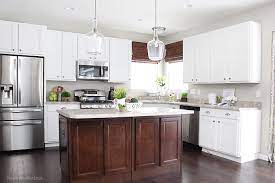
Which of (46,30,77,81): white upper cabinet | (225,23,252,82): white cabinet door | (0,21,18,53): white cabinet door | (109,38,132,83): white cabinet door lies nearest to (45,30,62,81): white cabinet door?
(46,30,77,81): white upper cabinet

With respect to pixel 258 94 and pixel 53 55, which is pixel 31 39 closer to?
pixel 53 55

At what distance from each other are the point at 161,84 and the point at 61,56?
2.74 m

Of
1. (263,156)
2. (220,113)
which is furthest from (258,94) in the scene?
(263,156)

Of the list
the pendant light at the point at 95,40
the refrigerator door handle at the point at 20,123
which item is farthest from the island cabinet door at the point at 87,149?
the refrigerator door handle at the point at 20,123

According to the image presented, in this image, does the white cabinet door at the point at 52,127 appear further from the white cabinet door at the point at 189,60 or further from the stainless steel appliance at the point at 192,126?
the white cabinet door at the point at 189,60

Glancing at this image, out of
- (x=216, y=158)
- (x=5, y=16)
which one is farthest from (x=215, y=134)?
(x=5, y=16)

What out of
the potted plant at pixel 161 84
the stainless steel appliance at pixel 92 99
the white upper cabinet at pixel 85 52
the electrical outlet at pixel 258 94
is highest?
the white upper cabinet at pixel 85 52

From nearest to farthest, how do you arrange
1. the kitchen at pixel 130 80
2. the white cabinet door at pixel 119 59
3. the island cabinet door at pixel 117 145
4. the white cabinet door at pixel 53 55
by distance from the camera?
1. the island cabinet door at pixel 117 145
2. the kitchen at pixel 130 80
3. the white cabinet door at pixel 53 55
4. the white cabinet door at pixel 119 59

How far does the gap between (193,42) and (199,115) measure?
165 centimetres

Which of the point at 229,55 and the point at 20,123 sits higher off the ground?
the point at 229,55

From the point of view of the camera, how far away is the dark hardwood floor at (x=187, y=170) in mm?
3301

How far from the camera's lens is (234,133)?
13.7 ft

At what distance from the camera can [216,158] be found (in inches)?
173

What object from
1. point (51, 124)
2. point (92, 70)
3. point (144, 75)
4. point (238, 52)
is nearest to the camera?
point (238, 52)
